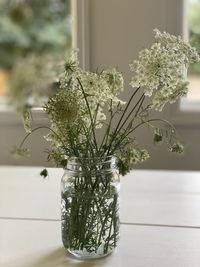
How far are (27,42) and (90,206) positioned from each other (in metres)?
0.52

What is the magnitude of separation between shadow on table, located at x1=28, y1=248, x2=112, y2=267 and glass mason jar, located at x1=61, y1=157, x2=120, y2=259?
0.01 meters

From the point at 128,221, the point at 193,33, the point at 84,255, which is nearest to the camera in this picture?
the point at 84,255

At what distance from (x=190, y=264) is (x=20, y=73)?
24.9 inches

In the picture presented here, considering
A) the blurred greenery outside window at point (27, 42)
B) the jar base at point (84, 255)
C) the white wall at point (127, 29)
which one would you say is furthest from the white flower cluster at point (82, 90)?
the white wall at point (127, 29)

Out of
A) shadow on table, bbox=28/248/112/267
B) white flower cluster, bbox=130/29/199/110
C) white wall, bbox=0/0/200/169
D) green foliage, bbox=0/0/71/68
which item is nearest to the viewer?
green foliage, bbox=0/0/71/68

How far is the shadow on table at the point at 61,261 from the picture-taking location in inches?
39.9

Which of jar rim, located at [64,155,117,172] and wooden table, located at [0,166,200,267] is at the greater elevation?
jar rim, located at [64,155,117,172]

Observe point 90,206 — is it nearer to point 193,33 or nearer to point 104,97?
point 104,97

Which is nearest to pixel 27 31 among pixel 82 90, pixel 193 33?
pixel 82 90

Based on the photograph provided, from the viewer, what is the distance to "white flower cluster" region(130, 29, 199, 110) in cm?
91

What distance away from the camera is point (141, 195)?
1.45 meters

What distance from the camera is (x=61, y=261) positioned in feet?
3.39

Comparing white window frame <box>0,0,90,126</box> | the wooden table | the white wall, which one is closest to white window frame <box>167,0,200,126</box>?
the white wall

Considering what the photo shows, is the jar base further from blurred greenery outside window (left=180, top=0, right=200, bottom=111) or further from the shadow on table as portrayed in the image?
blurred greenery outside window (left=180, top=0, right=200, bottom=111)
